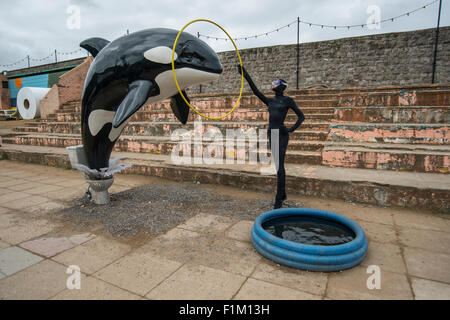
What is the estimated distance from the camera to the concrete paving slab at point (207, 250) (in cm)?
267

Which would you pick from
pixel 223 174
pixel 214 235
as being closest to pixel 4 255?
pixel 214 235

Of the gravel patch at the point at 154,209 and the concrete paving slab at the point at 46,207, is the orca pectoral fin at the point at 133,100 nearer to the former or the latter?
the gravel patch at the point at 154,209

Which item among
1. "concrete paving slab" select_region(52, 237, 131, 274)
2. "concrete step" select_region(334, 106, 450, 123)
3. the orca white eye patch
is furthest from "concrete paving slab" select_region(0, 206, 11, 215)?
"concrete step" select_region(334, 106, 450, 123)

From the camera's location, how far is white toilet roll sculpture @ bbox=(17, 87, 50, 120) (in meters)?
16.5

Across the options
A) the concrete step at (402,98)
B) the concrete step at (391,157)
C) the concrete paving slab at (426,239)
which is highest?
the concrete step at (402,98)

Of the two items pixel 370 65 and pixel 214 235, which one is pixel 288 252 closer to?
pixel 214 235

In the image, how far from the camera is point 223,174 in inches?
212

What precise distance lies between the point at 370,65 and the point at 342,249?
40.4ft

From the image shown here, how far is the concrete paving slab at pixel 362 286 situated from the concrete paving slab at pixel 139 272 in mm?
1423

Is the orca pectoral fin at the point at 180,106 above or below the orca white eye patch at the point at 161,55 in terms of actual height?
below

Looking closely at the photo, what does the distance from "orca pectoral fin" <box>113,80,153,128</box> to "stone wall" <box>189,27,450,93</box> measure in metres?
11.8

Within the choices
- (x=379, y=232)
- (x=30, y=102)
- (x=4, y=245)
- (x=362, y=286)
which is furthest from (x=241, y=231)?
(x=30, y=102)

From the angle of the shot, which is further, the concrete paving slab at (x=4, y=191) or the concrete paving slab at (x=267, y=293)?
the concrete paving slab at (x=4, y=191)

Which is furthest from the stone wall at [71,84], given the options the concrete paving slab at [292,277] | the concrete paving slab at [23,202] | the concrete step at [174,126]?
the concrete paving slab at [292,277]
